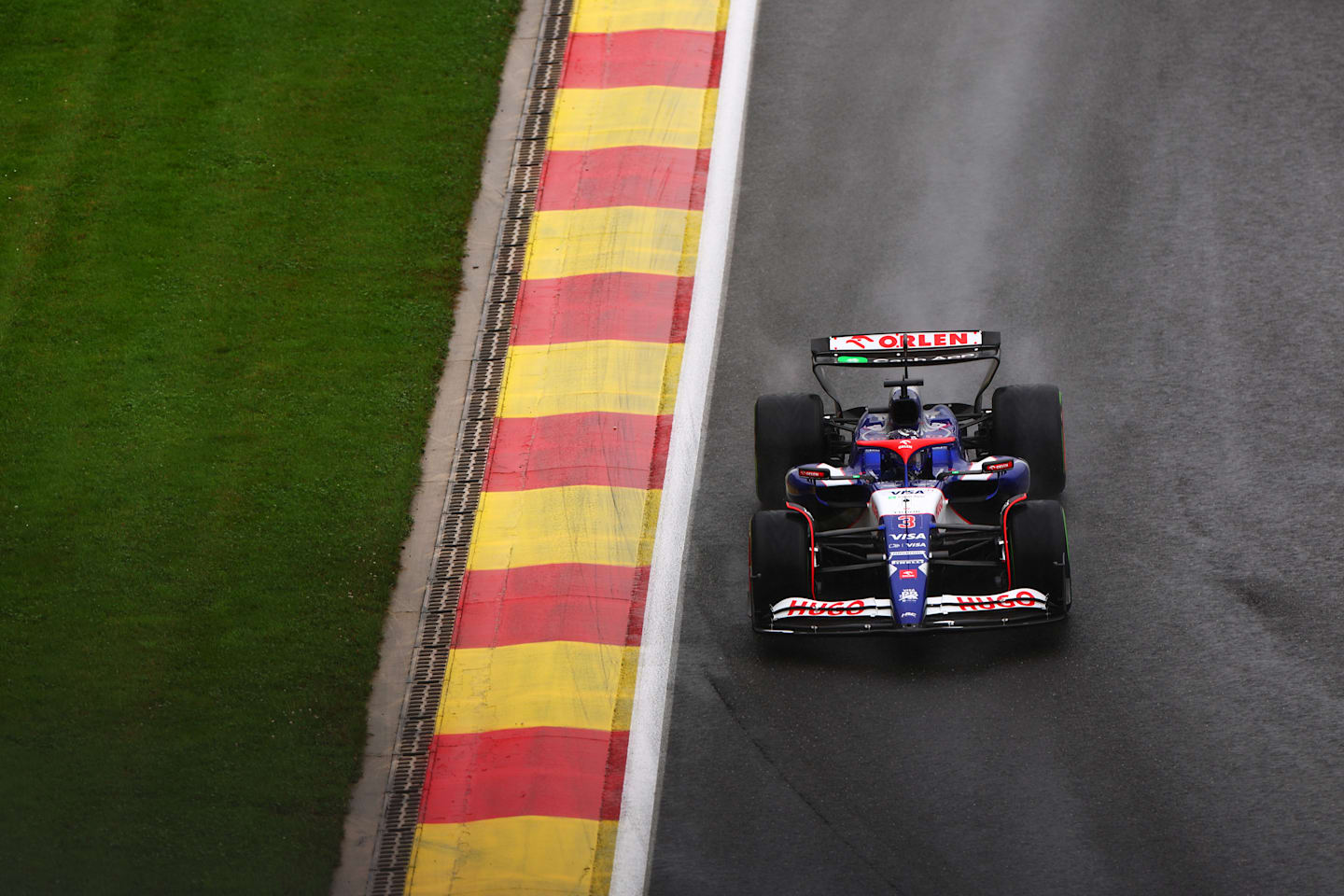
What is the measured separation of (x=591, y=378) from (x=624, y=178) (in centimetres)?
315

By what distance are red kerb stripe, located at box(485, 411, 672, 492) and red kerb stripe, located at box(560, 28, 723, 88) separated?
5448 millimetres

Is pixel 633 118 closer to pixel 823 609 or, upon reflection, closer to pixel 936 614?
pixel 823 609

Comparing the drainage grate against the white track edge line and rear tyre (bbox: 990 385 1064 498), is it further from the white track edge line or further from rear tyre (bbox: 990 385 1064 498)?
rear tyre (bbox: 990 385 1064 498)

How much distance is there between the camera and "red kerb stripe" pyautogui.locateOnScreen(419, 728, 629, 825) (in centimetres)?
1197

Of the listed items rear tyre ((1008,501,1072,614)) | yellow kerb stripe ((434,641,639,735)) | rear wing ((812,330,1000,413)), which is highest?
rear wing ((812,330,1000,413))

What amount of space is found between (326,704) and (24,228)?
7.83 metres

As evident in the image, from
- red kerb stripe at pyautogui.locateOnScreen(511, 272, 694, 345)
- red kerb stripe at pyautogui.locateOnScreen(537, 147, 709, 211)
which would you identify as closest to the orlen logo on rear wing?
red kerb stripe at pyautogui.locateOnScreen(511, 272, 694, 345)

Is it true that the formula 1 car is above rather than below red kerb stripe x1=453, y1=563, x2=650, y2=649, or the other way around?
above

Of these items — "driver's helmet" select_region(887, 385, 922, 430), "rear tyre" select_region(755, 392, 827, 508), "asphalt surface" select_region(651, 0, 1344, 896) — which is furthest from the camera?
"rear tyre" select_region(755, 392, 827, 508)

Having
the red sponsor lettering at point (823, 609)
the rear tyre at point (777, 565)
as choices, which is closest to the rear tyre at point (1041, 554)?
the red sponsor lettering at point (823, 609)

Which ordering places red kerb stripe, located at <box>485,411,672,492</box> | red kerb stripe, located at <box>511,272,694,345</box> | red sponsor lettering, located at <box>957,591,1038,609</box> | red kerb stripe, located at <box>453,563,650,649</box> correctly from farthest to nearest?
red kerb stripe, located at <box>511,272,694,345</box> → red kerb stripe, located at <box>485,411,672,492</box> → red kerb stripe, located at <box>453,563,650,649</box> → red sponsor lettering, located at <box>957,591,1038,609</box>

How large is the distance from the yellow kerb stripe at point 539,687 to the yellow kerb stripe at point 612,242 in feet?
16.2

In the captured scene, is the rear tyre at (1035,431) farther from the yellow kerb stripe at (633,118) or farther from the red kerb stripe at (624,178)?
the yellow kerb stripe at (633,118)

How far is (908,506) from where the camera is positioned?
40.8ft
